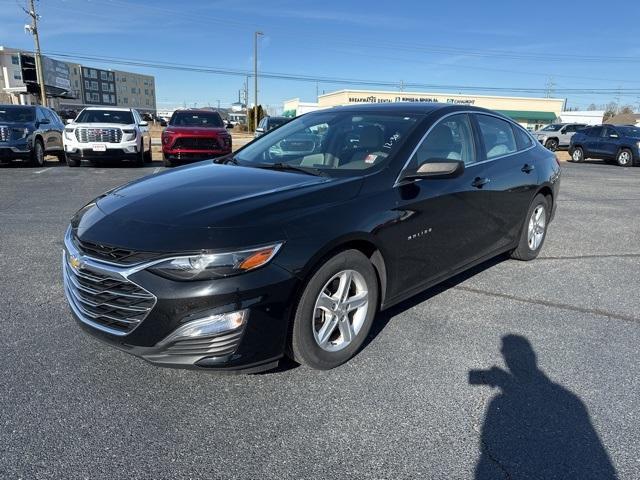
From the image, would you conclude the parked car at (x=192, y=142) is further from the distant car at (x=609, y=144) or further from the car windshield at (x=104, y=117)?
the distant car at (x=609, y=144)

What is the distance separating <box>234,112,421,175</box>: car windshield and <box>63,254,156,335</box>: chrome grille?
1.54 meters

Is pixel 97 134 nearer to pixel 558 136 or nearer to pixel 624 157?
pixel 624 157

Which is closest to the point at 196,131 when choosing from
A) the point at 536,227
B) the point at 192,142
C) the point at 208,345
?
the point at 192,142

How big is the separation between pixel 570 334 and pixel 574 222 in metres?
4.78

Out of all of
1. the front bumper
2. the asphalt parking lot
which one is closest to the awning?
the asphalt parking lot

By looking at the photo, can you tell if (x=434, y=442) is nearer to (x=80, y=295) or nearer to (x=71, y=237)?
(x=80, y=295)

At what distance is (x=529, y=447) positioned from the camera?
2.41 meters

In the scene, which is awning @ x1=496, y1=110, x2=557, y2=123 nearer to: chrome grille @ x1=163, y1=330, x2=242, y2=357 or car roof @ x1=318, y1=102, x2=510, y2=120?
car roof @ x1=318, y1=102, x2=510, y2=120

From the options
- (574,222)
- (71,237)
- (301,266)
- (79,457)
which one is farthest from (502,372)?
(574,222)

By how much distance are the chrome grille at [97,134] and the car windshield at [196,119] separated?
5.59 feet

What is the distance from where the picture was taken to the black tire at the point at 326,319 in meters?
2.78

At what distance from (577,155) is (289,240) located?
77.3 feet

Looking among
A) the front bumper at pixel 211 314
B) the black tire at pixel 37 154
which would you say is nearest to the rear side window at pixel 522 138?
the front bumper at pixel 211 314

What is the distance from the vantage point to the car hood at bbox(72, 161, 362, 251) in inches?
101
